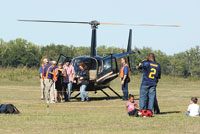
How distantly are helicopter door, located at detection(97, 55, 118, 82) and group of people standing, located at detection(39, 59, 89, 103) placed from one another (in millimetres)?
1288

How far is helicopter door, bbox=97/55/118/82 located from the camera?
932 inches

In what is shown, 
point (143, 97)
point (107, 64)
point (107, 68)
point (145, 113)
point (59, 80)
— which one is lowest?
point (145, 113)

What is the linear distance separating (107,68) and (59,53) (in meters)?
102

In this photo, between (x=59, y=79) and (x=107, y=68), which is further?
(x=107, y=68)

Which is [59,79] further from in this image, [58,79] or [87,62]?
[87,62]

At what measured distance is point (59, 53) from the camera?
126m

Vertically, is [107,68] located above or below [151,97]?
above

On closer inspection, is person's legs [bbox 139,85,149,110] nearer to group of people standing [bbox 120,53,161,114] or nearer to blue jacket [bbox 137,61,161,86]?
group of people standing [bbox 120,53,161,114]

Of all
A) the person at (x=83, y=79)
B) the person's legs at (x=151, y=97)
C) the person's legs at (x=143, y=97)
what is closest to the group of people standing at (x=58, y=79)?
the person at (x=83, y=79)

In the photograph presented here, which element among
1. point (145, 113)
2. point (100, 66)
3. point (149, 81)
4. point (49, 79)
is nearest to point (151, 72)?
point (149, 81)

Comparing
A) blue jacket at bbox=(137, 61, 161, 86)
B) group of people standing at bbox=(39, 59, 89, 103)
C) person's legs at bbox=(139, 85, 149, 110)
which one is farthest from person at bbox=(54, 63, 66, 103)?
blue jacket at bbox=(137, 61, 161, 86)

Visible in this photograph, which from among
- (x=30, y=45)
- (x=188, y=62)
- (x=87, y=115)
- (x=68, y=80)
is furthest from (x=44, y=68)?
(x=188, y=62)

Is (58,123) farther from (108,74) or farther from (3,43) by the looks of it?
(3,43)

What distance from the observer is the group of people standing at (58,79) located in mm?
21141
